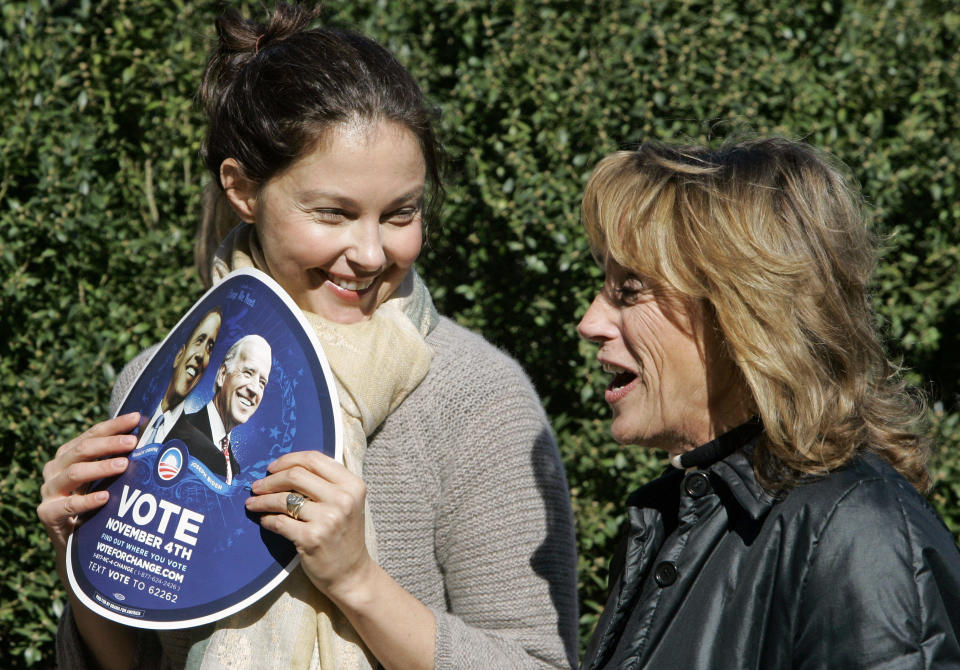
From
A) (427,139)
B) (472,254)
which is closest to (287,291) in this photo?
(427,139)

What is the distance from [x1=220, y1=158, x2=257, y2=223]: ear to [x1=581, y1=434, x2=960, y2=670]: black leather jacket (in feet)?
3.52

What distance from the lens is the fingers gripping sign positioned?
6.03ft

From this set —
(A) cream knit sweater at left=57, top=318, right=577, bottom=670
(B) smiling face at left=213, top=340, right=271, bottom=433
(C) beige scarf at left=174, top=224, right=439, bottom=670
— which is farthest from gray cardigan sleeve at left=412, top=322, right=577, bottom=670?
(B) smiling face at left=213, top=340, right=271, bottom=433

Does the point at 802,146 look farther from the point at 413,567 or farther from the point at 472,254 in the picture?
the point at 472,254

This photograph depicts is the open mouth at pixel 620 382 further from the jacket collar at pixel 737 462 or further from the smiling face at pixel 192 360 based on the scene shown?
the smiling face at pixel 192 360

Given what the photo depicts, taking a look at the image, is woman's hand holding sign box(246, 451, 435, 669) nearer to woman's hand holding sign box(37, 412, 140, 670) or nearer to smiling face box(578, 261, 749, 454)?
woman's hand holding sign box(37, 412, 140, 670)

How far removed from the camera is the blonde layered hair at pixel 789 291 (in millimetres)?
1752

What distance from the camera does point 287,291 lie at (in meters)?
2.19

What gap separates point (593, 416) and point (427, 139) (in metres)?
Answer: 2.06

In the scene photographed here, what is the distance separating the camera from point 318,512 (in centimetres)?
184

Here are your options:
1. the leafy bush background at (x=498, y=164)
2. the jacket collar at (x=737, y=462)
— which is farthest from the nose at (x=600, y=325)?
the leafy bush background at (x=498, y=164)

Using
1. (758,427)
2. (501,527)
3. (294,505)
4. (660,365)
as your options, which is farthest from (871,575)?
(294,505)

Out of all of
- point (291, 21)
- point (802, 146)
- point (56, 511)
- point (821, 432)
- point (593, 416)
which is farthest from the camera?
point (593, 416)

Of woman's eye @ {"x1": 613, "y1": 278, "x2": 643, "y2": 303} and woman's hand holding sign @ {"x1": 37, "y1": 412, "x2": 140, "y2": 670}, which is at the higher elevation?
woman's eye @ {"x1": 613, "y1": 278, "x2": 643, "y2": 303}
